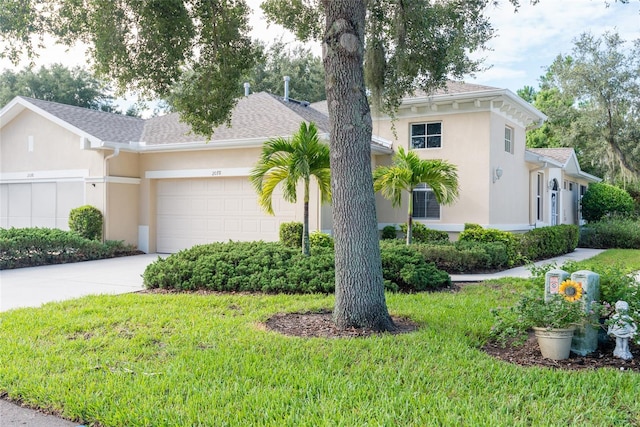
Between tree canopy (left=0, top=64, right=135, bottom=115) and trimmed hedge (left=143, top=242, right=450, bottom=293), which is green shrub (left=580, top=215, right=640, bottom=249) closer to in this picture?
trimmed hedge (left=143, top=242, right=450, bottom=293)

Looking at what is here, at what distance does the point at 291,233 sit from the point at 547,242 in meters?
7.38

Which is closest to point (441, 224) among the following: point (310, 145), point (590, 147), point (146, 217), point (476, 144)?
point (476, 144)

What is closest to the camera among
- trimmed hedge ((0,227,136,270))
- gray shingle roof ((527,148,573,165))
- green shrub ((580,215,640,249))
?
trimmed hedge ((0,227,136,270))

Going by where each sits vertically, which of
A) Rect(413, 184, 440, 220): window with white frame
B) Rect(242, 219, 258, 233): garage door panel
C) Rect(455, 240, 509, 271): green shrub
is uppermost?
Rect(413, 184, 440, 220): window with white frame

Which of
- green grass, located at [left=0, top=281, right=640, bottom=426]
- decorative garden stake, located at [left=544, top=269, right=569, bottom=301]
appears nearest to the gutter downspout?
green grass, located at [left=0, top=281, right=640, bottom=426]

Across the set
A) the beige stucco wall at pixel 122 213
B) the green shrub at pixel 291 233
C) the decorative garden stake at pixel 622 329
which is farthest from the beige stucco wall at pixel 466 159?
the decorative garden stake at pixel 622 329

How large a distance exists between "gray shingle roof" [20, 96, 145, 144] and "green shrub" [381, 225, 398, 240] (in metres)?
8.23

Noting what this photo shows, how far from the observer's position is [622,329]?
4.63m

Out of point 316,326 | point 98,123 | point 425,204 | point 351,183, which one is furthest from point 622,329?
point 98,123

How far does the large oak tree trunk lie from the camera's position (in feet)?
18.9

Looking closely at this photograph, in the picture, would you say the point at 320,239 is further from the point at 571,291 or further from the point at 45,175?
the point at 45,175

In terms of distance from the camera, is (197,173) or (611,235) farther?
(611,235)

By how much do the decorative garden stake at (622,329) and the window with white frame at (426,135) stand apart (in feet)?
33.5

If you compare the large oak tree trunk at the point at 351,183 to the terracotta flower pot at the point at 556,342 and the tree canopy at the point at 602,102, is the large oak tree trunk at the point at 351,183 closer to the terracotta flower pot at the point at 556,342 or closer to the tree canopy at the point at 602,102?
the terracotta flower pot at the point at 556,342
